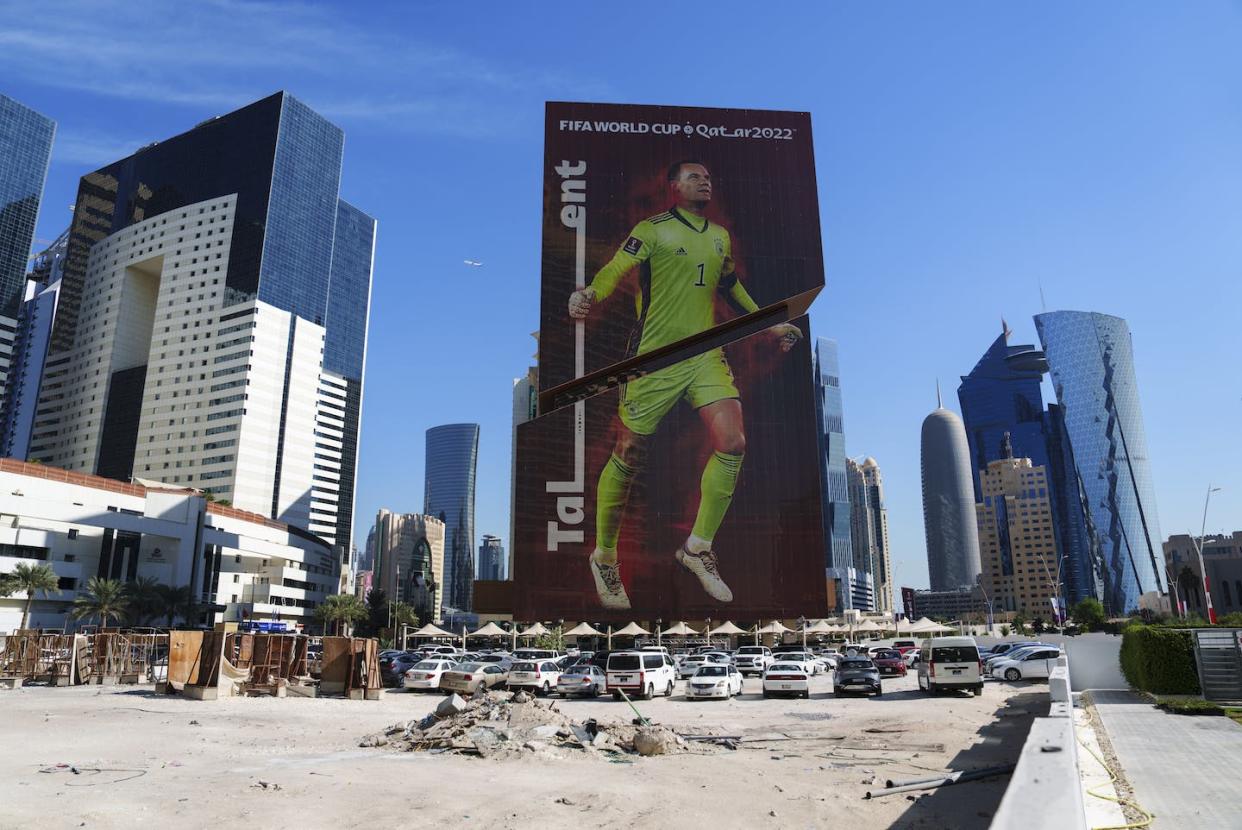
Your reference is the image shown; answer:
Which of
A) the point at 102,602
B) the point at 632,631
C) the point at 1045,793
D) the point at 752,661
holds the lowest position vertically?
the point at 752,661

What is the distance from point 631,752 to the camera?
51.3 feet

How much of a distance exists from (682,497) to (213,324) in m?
110

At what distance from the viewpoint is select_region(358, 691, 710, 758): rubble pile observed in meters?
15.5

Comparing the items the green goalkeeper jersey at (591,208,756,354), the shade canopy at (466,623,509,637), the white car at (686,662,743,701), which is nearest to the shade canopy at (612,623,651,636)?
the shade canopy at (466,623,509,637)

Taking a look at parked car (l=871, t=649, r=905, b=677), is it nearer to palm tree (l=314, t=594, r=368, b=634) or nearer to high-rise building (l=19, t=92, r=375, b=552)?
palm tree (l=314, t=594, r=368, b=634)

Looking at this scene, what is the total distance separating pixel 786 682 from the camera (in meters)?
31.0

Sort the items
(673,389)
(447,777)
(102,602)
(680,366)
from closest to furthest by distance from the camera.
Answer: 1. (447,777)
2. (673,389)
3. (680,366)
4. (102,602)

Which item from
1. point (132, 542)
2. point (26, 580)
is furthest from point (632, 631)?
point (132, 542)

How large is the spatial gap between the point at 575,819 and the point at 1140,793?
6.67 m

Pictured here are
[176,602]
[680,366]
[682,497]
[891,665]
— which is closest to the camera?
[891,665]

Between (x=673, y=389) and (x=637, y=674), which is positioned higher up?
(x=673, y=389)

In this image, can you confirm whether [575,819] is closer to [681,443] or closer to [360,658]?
[360,658]

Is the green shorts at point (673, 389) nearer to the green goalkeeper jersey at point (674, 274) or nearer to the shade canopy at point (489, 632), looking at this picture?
the green goalkeeper jersey at point (674, 274)

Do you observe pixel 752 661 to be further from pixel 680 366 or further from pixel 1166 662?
pixel 1166 662
